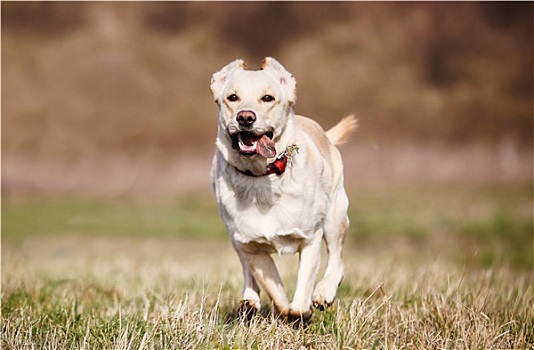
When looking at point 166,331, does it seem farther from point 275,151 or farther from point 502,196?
point 502,196

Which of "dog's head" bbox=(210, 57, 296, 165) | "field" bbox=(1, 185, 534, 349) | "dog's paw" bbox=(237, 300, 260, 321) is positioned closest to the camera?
"field" bbox=(1, 185, 534, 349)

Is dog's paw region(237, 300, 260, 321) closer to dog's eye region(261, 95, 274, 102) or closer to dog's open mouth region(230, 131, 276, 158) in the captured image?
dog's open mouth region(230, 131, 276, 158)

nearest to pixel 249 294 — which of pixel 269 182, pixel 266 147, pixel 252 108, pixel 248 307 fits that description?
pixel 248 307

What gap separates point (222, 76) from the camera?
16.0 feet

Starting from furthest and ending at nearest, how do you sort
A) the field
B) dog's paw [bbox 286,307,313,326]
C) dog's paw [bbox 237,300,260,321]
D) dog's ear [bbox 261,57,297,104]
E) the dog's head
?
dog's paw [bbox 237,300,260,321] < dog's ear [bbox 261,57,297,104] < dog's paw [bbox 286,307,313,326] < the dog's head < the field

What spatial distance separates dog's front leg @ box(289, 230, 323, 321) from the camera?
186 inches

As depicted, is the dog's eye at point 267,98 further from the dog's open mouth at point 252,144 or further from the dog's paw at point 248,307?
the dog's paw at point 248,307

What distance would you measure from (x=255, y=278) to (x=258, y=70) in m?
1.25

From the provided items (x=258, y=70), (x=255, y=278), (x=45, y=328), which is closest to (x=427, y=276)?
(x=255, y=278)

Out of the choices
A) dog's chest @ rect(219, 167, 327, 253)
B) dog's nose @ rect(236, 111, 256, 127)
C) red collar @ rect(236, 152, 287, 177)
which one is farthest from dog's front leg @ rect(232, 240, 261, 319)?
dog's nose @ rect(236, 111, 256, 127)

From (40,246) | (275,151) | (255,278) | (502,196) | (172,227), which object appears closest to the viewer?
(275,151)

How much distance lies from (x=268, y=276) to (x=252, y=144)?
0.84 metres

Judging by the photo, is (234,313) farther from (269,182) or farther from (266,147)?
Answer: (266,147)

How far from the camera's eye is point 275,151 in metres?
4.65
